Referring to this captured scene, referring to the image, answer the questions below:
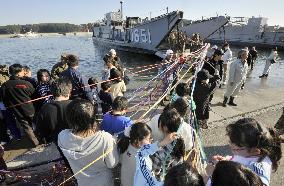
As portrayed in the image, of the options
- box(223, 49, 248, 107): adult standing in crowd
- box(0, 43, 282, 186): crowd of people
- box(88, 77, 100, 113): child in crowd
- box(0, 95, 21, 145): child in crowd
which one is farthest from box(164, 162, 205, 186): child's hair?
box(223, 49, 248, 107): adult standing in crowd

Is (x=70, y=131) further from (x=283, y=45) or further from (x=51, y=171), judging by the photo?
(x=283, y=45)

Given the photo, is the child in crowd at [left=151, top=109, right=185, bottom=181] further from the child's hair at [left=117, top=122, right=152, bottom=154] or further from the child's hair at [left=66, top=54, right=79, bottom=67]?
the child's hair at [left=66, top=54, right=79, bottom=67]

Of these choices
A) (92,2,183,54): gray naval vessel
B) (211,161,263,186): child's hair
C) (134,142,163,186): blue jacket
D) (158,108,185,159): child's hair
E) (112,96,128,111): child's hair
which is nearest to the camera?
(211,161,263,186): child's hair

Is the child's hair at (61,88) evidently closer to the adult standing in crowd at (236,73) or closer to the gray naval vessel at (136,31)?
the adult standing in crowd at (236,73)

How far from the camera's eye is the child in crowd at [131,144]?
3000 mm

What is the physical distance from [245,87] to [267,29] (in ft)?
110

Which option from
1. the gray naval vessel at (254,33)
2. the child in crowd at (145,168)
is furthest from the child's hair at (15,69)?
the gray naval vessel at (254,33)

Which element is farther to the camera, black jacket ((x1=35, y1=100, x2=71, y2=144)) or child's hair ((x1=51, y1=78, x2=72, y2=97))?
child's hair ((x1=51, y1=78, x2=72, y2=97))

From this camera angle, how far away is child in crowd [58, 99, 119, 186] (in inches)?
113

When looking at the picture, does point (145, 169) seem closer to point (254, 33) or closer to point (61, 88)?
point (61, 88)

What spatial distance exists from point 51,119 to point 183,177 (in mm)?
2398

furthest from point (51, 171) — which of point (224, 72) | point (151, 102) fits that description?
point (224, 72)

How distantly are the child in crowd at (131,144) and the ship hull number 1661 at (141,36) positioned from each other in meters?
22.3

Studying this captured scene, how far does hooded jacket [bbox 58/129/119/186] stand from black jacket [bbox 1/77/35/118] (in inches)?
104
